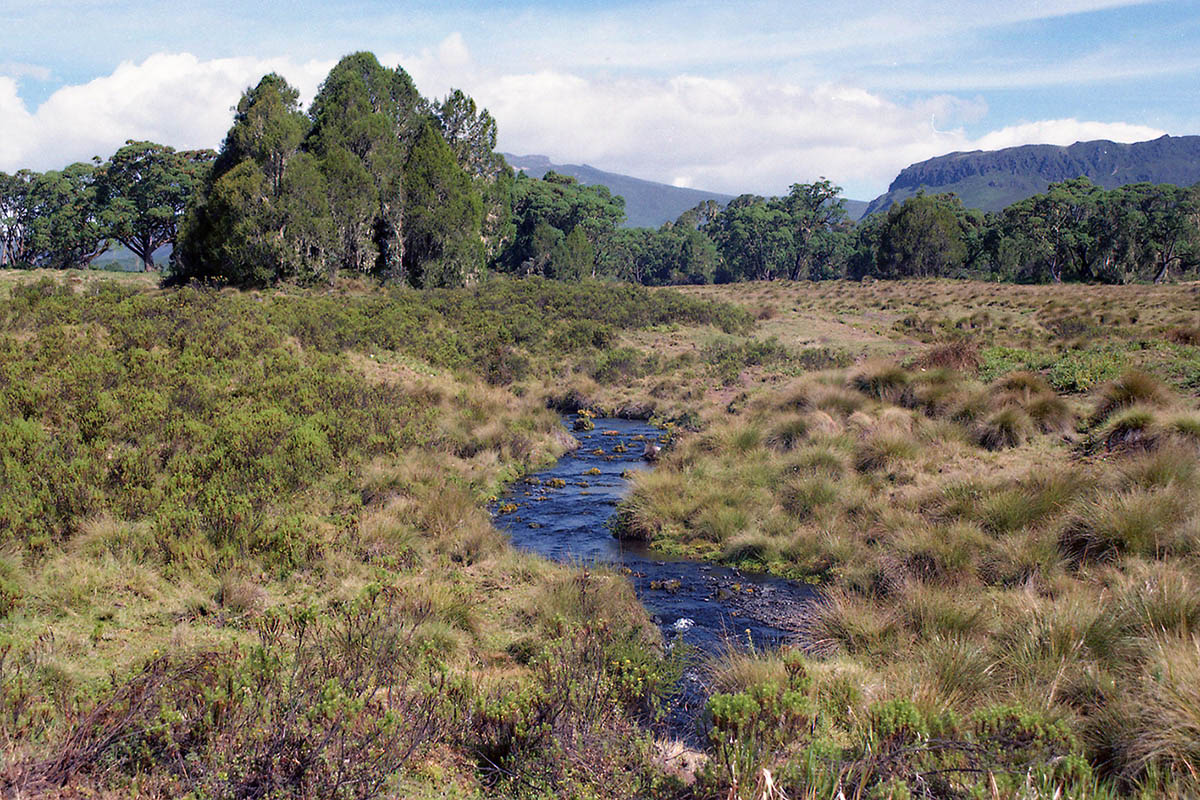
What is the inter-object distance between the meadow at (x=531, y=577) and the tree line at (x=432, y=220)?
41.1ft

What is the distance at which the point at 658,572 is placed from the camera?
9.56 meters

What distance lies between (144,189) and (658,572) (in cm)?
5935

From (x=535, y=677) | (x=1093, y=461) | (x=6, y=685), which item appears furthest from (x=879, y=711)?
(x=1093, y=461)

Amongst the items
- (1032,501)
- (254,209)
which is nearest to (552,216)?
(254,209)

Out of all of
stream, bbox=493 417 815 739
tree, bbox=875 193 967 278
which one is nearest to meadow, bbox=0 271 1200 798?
stream, bbox=493 417 815 739

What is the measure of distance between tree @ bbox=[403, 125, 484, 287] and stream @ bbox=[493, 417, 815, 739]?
76.4 feet

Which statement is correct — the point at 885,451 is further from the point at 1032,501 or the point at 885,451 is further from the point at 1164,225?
the point at 1164,225

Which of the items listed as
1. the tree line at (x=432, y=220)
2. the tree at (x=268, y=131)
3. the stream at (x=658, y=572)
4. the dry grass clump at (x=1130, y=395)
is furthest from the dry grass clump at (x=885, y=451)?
the tree at (x=268, y=131)

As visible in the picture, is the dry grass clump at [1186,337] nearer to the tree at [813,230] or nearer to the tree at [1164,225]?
the tree at [1164,225]

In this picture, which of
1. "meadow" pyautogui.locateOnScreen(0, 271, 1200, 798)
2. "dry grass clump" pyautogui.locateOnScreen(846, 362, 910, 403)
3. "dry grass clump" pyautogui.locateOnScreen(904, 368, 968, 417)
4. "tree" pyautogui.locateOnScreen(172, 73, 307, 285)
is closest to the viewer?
"meadow" pyautogui.locateOnScreen(0, 271, 1200, 798)

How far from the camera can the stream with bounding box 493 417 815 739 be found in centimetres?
731

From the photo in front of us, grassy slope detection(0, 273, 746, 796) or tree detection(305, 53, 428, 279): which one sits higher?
tree detection(305, 53, 428, 279)

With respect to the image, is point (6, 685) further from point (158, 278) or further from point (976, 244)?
point (976, 244)

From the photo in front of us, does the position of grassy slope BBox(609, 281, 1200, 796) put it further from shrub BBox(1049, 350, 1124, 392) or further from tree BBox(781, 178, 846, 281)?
tree BBox(781, 178, 846, 281)
